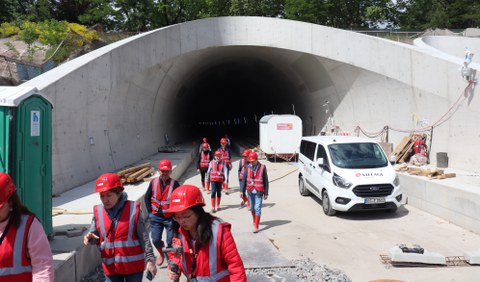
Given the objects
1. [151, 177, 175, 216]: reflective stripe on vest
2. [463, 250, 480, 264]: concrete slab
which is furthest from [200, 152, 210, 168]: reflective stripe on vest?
[463, 250, 480, 264]: concrete slab

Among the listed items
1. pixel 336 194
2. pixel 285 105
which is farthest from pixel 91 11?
pixel 336 194

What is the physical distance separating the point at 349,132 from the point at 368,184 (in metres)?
11.2

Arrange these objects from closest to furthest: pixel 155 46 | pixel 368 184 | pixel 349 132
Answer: pixel 368 184 < pixel 155 46 < pixel 349 132

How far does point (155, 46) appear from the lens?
17609 millimetres

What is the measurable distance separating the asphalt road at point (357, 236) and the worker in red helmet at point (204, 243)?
3.54 meters

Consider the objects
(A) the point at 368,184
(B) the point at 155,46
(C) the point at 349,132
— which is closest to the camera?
(A) the point at 368,184

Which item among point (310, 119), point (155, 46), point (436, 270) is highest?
point (155, 46)

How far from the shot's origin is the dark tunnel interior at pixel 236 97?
28.9 m

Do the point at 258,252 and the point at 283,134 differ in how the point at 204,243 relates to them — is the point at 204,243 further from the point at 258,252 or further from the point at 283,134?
the point at 283,134

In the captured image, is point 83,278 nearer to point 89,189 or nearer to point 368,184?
point 89,189

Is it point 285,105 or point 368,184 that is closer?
point 368,184

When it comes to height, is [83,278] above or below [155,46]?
below

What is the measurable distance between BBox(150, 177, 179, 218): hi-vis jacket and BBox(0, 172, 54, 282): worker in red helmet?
3178 mm

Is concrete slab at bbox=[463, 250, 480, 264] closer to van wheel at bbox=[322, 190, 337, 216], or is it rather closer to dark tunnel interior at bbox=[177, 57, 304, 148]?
van wheel at bbox=[322, 190, 337, 216]
